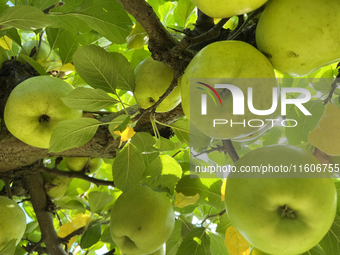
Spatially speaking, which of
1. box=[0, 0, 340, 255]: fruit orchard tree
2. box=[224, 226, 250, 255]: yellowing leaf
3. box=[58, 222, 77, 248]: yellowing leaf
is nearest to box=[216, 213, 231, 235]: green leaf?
box=[0, 0, 340, 255]: fruit orchard tree

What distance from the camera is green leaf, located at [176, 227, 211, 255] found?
1020mm

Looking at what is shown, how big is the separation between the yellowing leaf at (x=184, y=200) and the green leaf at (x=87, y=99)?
0.45m

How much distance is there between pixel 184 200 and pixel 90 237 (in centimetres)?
75

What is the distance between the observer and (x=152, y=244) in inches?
43.7

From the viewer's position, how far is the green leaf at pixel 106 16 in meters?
0.97

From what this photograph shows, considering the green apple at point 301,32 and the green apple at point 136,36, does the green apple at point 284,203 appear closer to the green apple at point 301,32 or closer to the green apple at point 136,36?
the green apple at point 301,32

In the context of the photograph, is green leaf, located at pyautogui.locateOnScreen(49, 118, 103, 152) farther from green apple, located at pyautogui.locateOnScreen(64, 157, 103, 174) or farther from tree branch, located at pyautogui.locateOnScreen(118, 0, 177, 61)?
green apple, located at pyautogui.locateOnScreen(64, 157, 103, 174)

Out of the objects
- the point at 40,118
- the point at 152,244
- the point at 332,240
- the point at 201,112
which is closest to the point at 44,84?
the point at 40,118

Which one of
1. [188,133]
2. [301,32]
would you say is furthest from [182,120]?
[301,32]

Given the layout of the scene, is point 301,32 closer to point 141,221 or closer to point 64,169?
point 141,221

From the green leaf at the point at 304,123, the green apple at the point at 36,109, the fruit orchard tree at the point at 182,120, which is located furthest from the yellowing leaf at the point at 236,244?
the green apple at the point at 36,109

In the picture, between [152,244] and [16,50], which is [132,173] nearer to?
[152,244]

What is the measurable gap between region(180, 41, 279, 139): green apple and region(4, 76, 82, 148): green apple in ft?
1.79

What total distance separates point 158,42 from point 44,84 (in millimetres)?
472
